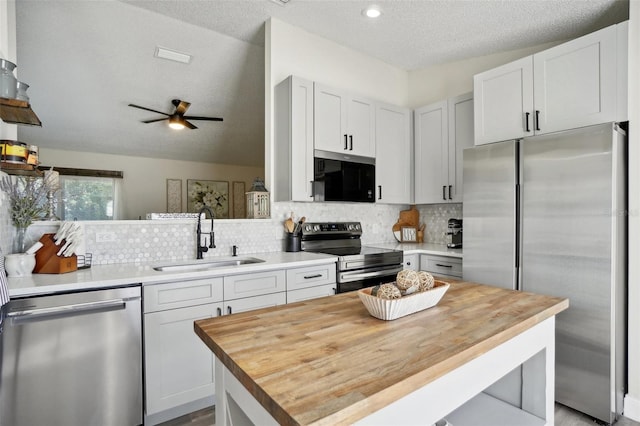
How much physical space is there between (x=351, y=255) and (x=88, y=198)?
213 inches

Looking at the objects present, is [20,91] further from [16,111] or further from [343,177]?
[343,177]

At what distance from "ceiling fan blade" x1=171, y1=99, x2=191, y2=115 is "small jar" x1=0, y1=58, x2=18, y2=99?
2582 mm

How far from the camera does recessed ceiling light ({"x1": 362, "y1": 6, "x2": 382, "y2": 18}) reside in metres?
2.80

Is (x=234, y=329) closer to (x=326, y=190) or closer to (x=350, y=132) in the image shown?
(x=326, y=190)

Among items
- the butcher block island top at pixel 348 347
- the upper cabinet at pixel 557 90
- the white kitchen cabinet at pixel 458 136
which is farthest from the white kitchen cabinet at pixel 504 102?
the butcher block island top at pixel 348 347

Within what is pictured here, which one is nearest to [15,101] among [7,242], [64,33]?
[7,242]

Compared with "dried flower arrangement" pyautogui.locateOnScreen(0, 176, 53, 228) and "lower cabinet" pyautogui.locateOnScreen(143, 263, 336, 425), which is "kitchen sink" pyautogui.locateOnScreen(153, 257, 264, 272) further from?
"dried flower arrangement" pyautogui.locateOnScreen(0, 176, 53, 228)

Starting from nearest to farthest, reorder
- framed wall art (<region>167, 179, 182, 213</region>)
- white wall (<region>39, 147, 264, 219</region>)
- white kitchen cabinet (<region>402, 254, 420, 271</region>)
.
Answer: white kitchen cabinet (<region>402, 254, 420, 271</region>)
white wall (<region>39, 147, 264, 219</region>)
framed wall art (<region>167, 179, 182, 213</region>)

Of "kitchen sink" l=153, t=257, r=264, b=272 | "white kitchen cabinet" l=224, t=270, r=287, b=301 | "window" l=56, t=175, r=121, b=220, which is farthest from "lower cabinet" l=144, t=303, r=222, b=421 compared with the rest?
"window" l=56, t=175, r=121, b=220

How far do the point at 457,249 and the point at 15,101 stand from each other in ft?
11.0

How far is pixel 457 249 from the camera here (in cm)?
321

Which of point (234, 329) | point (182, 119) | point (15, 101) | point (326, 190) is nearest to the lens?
point (234, 329)

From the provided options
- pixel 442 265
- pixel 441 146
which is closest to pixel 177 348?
pixel 442 265

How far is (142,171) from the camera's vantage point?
621 cm
